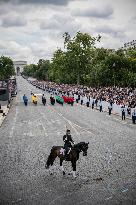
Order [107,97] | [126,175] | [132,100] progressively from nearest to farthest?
[126,175] → [132,100] → [107,97]

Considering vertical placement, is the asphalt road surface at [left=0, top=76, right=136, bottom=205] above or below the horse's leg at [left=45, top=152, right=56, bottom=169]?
below

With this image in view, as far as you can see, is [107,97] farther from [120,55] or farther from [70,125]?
[120,55]

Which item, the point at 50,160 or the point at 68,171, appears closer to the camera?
the point at 50,160

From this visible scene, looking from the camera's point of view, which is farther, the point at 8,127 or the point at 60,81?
the point at 60,81

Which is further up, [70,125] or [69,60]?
[69,60]

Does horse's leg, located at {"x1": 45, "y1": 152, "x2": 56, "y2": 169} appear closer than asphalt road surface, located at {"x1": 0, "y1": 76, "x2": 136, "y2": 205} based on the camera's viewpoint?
No

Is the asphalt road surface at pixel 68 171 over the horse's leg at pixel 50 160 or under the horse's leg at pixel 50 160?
under

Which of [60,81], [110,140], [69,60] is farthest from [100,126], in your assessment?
[60,81]

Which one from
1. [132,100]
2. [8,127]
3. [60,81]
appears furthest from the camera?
[60,81]

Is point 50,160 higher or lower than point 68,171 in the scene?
higher

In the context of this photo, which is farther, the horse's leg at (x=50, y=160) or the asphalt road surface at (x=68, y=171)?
the horse's leg at (x=50, y=160)

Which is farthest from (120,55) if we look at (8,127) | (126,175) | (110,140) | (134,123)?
(126,175)

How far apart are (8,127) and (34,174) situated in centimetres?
1358

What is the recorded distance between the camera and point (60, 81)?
109938 millimetres
